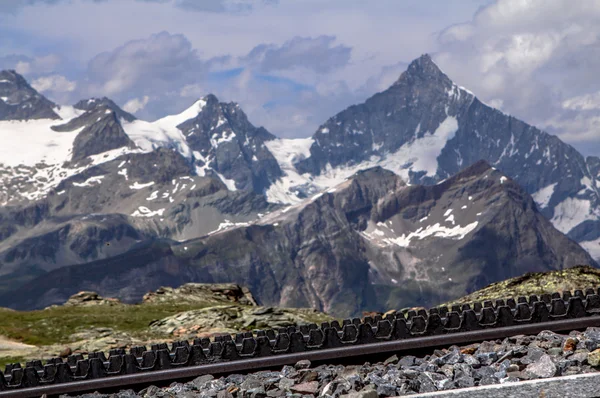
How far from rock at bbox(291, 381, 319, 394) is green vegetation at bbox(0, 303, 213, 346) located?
42.4 metres

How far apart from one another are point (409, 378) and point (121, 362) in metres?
6.69

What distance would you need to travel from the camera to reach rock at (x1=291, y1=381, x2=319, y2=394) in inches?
614

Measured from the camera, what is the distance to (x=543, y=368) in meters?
14.0

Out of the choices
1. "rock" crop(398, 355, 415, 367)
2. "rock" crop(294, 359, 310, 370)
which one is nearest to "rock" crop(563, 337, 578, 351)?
"rock" crop(398, 355, 415, 367)

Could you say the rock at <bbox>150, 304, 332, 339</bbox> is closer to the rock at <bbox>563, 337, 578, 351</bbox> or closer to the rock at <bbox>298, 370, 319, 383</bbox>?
the rock at <bbox>298, 370, 319, 383</bbox>

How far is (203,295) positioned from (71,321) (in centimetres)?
2702

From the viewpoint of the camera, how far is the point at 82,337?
197 ft

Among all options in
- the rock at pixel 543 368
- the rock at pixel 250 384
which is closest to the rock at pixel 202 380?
the rock at pixel 250 384

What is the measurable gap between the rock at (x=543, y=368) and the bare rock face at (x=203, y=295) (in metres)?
74.7

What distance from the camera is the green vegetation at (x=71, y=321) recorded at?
6100cm

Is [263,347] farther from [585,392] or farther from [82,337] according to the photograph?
[82,337]

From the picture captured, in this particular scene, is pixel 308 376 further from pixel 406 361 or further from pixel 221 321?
pixel 221 321

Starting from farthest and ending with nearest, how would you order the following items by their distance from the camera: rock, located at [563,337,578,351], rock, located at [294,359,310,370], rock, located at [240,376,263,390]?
1. rock, located at [294,359,310,370]
2. rock, located at [240,376,263,390]
3. rock, located at [563,337,578,351]

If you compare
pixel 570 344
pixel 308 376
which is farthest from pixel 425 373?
pixel 570 344
